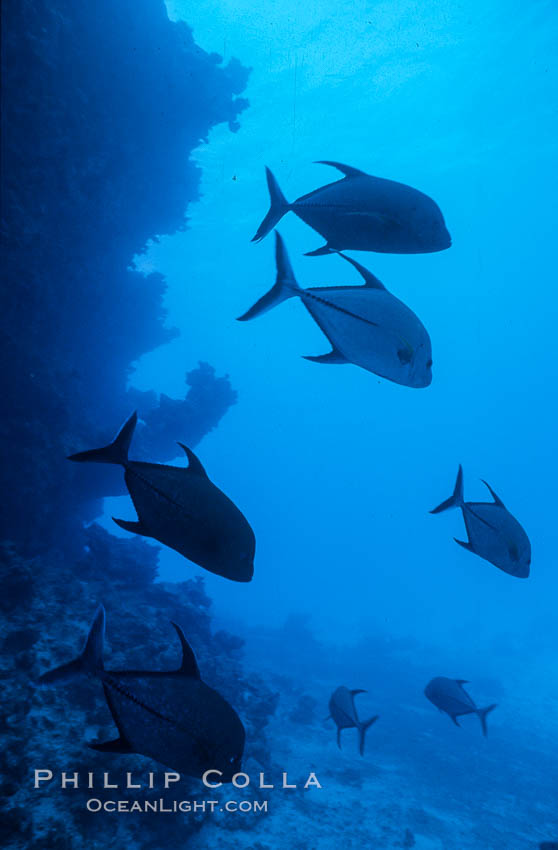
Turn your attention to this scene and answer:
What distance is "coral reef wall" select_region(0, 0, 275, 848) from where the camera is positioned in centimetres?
574

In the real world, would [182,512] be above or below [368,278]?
below

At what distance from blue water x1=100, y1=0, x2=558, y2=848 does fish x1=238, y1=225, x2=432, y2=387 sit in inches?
477

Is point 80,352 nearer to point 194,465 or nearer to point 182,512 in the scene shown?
point 194,465

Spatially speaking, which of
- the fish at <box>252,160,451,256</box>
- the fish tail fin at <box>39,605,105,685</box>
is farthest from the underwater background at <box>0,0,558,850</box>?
the fish at <box>252,160,451,256</box>

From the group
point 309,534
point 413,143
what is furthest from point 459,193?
point 309,534

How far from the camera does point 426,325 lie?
64750mm

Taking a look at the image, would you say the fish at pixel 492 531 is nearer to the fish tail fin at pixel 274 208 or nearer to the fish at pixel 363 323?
the fish at pixel 363 323

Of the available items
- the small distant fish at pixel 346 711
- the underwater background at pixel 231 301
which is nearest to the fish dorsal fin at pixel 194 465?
the small distant fish at pixel 346 711

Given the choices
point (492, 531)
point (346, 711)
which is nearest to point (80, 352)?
point (346, 711)

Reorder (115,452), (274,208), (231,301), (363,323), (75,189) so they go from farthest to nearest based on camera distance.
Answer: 1. (231,301)
2. (75,189)
3. (274,208)
4. (363,323)
5. (115,452)

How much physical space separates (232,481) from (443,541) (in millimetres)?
64260

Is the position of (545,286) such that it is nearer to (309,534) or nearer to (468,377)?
(468,377)

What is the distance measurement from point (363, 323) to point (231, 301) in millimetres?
56206

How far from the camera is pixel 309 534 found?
122m
